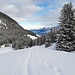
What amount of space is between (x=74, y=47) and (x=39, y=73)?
18372 mm

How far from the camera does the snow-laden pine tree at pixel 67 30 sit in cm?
2438

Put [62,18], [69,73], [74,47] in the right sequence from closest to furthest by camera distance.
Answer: [69,73] → [74,47] → [62,18]

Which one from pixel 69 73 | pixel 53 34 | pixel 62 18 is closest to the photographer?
pixel 69 73

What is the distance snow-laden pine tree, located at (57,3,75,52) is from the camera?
24380 millimetres

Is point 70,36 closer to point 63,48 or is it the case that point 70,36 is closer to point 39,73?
point 63,48

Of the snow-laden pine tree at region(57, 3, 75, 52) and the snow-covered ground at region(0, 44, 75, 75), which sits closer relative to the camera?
the snow-covered ground at region(0, 44, 75, 75)

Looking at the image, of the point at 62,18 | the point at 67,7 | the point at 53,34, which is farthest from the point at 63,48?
the point at 53,34

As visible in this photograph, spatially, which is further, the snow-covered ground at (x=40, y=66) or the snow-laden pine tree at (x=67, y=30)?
the snow-laden pine tree at (x=67, y=30)

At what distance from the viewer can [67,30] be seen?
24.8 m

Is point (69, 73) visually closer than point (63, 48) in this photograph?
Yes

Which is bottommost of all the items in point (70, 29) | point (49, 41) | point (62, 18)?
point (49, 41)

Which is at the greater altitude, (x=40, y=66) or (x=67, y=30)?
(x=67, y=30)

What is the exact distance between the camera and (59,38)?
25.6m

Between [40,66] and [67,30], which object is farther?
[67,30]
